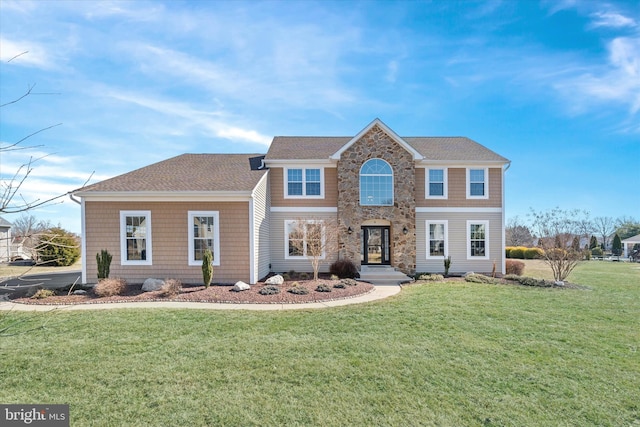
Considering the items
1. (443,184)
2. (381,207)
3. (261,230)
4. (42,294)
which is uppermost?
(443,184)

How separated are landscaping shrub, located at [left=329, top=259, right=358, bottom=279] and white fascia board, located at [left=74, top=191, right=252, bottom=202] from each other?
5286mm

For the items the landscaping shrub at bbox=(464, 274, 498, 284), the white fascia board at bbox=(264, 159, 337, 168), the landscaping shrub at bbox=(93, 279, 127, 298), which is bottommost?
the landscaping shrub at bbox=(464, 274, 498, 284)

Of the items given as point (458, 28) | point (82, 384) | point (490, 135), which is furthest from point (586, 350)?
point (490, 135)

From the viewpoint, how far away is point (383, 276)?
1463 cm

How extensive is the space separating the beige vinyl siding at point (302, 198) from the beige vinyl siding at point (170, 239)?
348cm

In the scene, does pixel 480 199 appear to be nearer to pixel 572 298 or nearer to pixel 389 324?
pixel 572 298

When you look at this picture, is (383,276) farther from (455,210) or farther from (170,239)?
(170,239)

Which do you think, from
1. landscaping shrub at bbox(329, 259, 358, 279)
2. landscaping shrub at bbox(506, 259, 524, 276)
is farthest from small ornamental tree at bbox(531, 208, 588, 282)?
landscaping shrub at bbox(329, 259, 358, 279)

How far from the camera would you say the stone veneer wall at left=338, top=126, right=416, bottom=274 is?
51.2 feet

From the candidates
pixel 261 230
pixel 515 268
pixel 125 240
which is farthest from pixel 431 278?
pixel 125 240

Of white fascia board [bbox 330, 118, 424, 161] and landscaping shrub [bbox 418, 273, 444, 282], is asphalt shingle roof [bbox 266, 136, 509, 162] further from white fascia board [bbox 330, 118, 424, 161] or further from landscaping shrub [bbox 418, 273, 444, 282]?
landscaping shrub [bbox 418, 273, 444, 282]

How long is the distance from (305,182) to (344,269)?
487cm

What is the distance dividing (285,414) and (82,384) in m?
3.25

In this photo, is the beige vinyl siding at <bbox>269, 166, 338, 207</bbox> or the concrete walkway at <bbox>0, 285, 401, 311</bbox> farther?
the beige vinyl siding at <bbox>269, 166, 338, 207</bbox>
